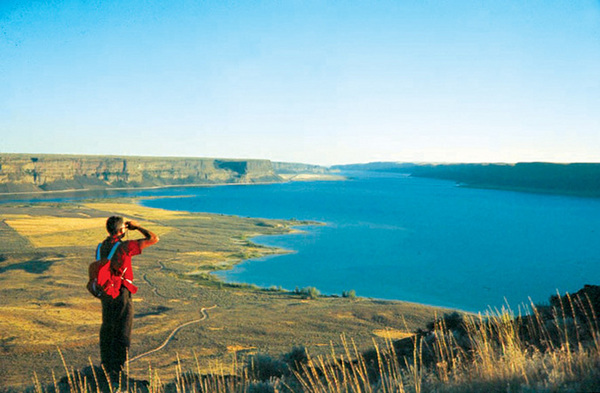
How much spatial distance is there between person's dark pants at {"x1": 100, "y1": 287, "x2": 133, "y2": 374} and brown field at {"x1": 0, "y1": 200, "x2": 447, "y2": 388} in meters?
1.68

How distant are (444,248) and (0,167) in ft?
406

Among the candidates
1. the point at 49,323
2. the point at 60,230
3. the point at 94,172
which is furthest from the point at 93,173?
the point at 49,323

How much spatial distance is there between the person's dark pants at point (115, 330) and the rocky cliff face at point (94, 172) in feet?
443

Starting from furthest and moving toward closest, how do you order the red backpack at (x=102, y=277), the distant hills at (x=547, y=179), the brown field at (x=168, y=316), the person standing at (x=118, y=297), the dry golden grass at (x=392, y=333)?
the distant hills at (x=547, y=179), the dry golden grass at (x=392, y=333), the brown field at (x=168, y=316), the person standing at (x=118, y=297), the red backpack at (x=102, y=277)

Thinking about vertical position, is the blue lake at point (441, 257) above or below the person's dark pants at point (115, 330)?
below

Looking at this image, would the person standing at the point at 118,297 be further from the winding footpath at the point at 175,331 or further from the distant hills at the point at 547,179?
the distant hills at the point at 547,179

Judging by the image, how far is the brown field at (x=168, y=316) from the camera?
12977 millimetres

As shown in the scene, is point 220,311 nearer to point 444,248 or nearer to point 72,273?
point 72,273

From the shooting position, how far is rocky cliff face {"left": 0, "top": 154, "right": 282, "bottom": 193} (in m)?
127

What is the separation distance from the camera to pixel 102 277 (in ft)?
15.7

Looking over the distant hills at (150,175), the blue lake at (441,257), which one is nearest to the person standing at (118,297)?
the blue lake at (441,257)

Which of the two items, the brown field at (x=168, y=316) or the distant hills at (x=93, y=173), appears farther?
the distant hills at (x=93, y=173)

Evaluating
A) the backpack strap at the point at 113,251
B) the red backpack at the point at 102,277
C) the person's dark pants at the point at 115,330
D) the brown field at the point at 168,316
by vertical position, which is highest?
the backpack strap at the point at 113,251

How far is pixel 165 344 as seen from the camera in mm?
14367
